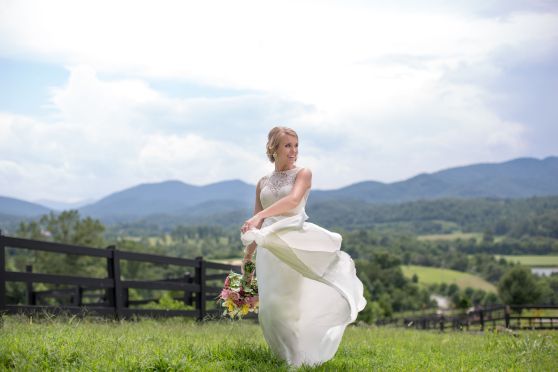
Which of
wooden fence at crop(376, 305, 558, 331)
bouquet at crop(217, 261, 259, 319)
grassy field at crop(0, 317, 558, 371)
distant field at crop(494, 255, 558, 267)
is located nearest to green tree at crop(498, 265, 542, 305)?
wooden fence at crop(376, 305, 558, 331)

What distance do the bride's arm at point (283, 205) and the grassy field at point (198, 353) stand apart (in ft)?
4.90

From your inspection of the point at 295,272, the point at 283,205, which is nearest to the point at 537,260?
the point at 295,272

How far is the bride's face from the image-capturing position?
303 inches

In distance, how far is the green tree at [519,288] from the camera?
3792 inches

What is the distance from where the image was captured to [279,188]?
771 centimetres

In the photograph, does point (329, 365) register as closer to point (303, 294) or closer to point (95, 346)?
point (303, 294)

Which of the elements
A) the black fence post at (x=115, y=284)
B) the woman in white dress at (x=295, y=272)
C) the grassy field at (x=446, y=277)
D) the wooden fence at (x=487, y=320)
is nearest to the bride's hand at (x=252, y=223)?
the woman in white dress at (x=295, y=272)

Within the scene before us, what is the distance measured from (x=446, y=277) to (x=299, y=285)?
449 ft

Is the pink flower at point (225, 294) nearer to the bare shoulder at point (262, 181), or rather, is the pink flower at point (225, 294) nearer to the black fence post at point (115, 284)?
the bare shoulder at point (262, 181)

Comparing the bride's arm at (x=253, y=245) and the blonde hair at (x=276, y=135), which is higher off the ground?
the blonde hair at (x=276, y=135)

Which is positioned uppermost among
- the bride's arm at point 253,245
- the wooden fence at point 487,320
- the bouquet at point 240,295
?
the bride's arm at point 253,245

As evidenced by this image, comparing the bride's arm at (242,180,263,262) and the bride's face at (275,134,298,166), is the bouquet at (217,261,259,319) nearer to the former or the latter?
the bride's arm at (242,180,263,262)

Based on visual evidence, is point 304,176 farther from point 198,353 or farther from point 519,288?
point 519,288

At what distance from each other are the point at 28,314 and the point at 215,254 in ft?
465
